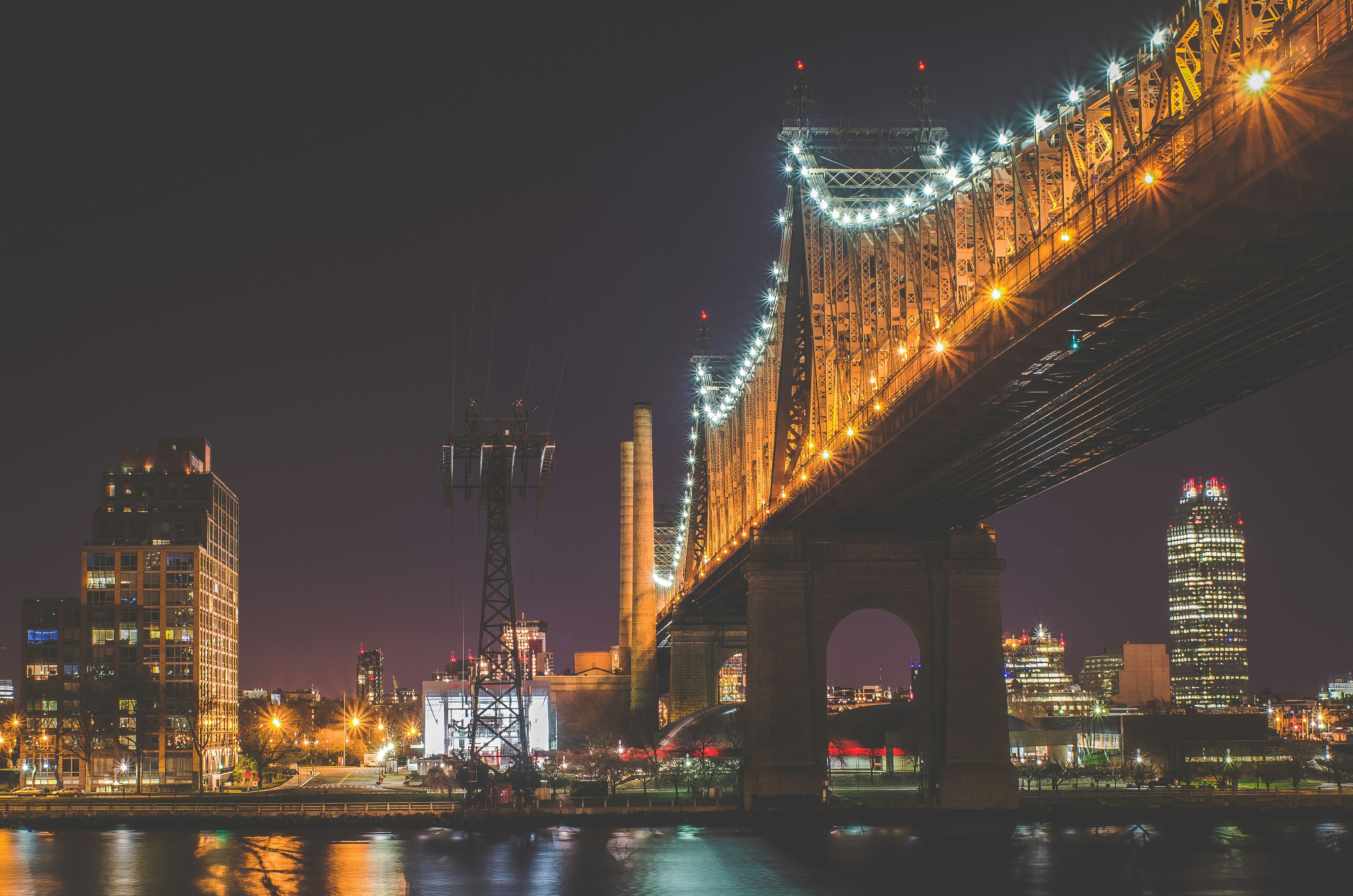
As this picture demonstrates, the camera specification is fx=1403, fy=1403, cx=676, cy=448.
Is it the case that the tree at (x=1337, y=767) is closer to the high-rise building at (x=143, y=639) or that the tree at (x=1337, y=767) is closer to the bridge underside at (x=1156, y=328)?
the bridge underside at (x=1156, y=328)

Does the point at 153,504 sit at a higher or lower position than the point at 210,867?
higher

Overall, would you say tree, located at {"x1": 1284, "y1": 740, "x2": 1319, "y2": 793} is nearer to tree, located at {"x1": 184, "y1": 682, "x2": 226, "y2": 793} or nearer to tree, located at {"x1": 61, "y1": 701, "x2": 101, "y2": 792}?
tree, located at {"x1": 184, "y1": 682, "x2": 226, "y2": 793}

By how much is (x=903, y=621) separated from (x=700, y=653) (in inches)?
2340

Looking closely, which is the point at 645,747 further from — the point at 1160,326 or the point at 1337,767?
the point at 1160,326

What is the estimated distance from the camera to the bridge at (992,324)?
28.2 meters

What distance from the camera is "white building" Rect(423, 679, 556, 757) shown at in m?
96.1

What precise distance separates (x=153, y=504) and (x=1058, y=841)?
121 metres

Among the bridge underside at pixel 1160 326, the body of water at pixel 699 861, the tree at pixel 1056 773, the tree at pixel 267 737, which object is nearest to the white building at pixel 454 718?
the tree at pixel 267 737

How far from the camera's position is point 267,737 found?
12475 centimetres

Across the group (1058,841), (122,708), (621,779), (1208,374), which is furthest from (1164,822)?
(122,708)

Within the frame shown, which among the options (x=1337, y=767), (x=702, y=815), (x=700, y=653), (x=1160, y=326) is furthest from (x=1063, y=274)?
(x=700, y=653)

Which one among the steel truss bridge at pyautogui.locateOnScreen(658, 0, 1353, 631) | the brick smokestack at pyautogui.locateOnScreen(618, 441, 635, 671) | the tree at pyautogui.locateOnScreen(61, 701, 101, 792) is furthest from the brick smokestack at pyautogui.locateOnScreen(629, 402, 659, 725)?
the steel truss bridge at pyautogui.locateOnScreen(658, 0, 1353, 631)

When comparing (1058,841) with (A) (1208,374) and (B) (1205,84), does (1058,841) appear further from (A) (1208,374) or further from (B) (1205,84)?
(B) (1205,84)

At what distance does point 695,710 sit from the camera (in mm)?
127875
